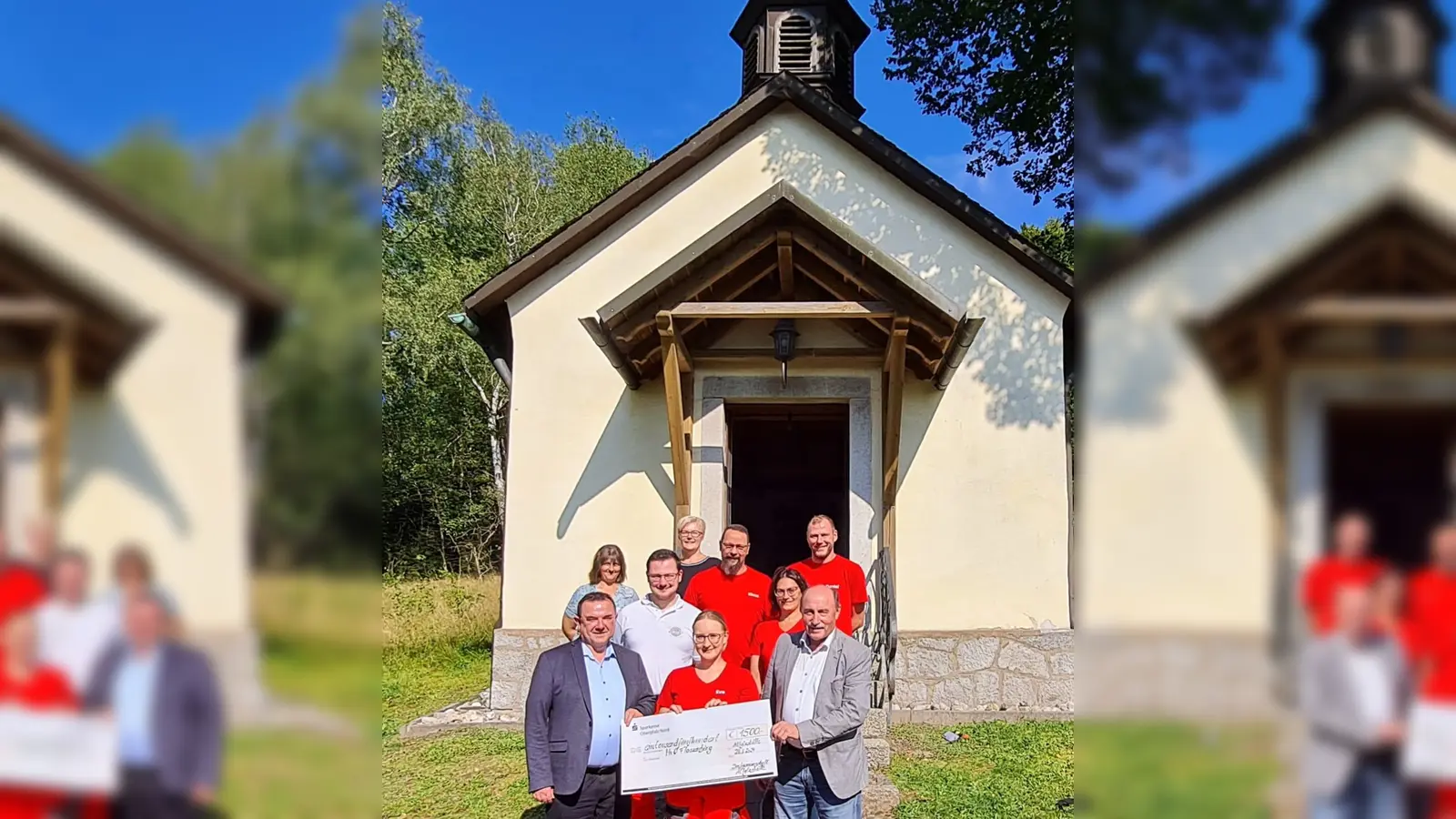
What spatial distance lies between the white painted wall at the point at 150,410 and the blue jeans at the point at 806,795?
152 inches

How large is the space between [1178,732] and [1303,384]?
235 millimetres

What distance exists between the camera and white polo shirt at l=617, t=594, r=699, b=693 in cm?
482

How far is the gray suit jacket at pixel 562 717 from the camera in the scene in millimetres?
4297

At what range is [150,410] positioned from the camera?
74cm

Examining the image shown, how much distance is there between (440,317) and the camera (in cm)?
2217

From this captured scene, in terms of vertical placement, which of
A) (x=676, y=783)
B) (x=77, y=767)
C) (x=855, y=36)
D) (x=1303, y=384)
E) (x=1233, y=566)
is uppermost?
(x=855, y=36)

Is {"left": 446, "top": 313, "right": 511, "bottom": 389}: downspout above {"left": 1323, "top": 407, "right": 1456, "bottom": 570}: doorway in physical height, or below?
above

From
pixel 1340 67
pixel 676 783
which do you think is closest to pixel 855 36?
pixel 676 783

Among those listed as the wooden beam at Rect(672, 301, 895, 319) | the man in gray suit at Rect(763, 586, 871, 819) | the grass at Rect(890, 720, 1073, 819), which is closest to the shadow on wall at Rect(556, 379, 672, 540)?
the wooden beam at Rect(672, 301, 895, 319)

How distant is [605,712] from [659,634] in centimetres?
60

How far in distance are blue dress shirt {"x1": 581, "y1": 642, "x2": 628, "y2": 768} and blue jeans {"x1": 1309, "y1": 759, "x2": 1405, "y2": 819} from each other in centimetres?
387

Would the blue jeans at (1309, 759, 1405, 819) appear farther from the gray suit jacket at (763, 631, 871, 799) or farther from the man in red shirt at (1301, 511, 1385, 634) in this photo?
the gray suit jacket at (763, 631, 871, 799)

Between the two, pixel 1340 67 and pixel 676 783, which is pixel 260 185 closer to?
pixel 1340 67

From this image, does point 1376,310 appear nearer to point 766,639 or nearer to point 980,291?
point 766,639
